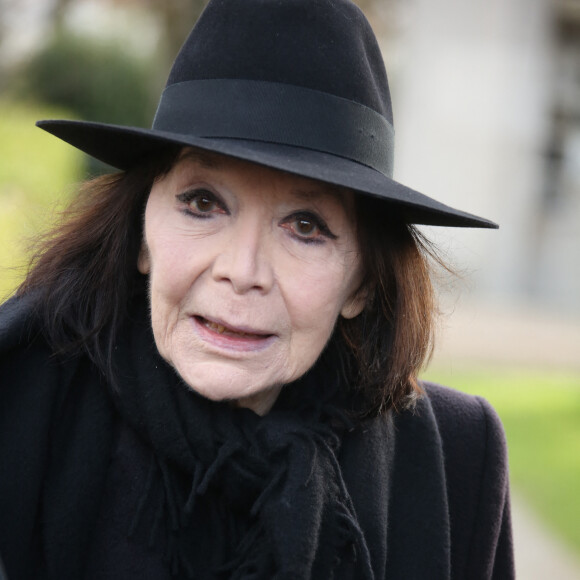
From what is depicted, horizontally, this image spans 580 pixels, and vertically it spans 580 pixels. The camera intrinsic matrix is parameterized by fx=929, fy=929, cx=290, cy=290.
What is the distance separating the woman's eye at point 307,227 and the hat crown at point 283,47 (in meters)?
0.31

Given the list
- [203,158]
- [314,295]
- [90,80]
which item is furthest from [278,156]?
[90,80]

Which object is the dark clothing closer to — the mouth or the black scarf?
the black scarf

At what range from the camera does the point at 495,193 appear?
45.9 feet

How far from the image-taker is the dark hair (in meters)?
2.37

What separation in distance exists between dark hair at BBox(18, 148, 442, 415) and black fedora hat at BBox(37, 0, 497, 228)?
0.57ft

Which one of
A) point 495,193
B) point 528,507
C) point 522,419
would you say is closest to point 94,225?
point 528,507

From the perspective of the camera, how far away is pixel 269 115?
214cm

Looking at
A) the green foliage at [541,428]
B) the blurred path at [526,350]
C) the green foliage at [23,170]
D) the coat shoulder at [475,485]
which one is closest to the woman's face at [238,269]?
the coat shoulder at [475,485]

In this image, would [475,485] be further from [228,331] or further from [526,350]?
[526,350]

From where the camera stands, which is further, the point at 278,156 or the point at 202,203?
the point at 202,203

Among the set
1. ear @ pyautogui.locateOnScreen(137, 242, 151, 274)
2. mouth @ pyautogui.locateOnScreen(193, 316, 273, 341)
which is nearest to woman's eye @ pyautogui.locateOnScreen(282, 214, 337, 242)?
mouth @ pyautogui.locateOnScreen(193, 316, 273, 341)

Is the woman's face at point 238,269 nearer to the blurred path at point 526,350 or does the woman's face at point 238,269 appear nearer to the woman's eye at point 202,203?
the woman's eye at point 202,203

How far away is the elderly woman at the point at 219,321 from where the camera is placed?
2.18m

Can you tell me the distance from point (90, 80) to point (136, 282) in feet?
38.1
